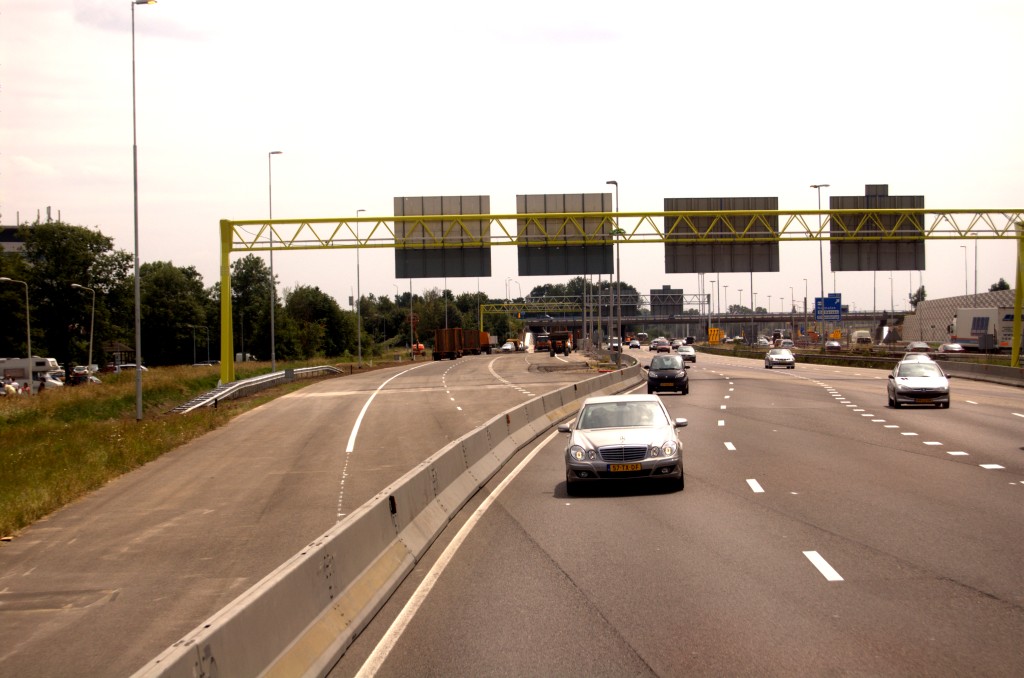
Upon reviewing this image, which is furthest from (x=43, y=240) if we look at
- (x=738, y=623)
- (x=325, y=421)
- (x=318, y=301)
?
(x=738, y=623)

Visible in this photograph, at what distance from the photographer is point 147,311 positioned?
135m

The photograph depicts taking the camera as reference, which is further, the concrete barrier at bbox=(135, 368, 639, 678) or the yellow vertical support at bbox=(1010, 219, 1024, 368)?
the yellow vertical support at bbox=(1010, 219, 1024, 368)

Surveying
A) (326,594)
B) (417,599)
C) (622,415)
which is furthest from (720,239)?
(326,594)

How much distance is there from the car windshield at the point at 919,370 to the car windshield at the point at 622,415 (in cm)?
1906

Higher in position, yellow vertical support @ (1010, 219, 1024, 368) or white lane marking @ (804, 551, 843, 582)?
yellow vertical support @ (1010, 219, 1024, 368)

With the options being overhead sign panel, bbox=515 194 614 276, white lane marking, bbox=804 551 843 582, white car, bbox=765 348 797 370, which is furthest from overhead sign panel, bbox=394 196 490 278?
white lane marking, bbox=804 551 843 582

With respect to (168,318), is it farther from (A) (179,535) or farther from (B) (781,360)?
(A) (179,535)

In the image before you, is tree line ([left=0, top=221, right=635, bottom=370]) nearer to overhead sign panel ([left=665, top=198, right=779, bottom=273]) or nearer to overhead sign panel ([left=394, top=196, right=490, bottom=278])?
overhead sign panel ([left=394, top=196, right=490, bottom=278])

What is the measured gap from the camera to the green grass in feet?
60.7

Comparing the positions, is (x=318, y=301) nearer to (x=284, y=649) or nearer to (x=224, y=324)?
(x=224, y=324)

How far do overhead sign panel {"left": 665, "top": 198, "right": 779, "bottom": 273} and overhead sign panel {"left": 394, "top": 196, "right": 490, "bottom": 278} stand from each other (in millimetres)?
8784

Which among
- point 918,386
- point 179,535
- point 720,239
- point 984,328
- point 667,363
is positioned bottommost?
point 179,535

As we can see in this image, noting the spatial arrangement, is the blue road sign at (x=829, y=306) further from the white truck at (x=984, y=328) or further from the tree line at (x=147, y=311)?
the tree line at (x=147, y=311)

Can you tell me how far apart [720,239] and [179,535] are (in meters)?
39.2
